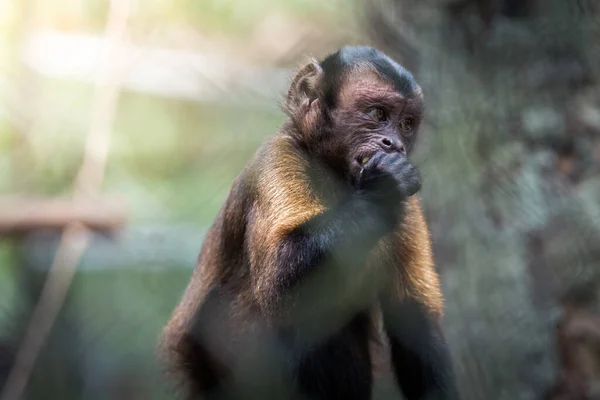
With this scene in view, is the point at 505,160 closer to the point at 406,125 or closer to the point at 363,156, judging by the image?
the point at 406,125

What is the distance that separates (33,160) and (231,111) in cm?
109

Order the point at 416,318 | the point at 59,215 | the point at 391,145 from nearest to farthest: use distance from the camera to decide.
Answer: the point at 391,145
the point at 416,318
the point at 59,215

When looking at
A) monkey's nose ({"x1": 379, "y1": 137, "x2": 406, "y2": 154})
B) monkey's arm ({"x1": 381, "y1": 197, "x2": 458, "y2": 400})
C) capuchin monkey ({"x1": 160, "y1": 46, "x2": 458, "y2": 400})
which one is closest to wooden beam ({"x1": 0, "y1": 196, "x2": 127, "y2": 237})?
capuchin monkey ({"x1": 160, "y1": 46, "x2": 458, "y2": 400})

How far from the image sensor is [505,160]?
3.20 m

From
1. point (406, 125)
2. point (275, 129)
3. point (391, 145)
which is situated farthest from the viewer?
point (275, 129)

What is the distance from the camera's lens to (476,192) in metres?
3.20

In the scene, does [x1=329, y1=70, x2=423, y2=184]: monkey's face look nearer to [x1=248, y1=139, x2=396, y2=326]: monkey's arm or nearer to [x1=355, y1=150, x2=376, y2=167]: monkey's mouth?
[x1=355, y1=150, x2=376, y2=167]: monkey's mouth

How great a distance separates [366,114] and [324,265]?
54 centimetres

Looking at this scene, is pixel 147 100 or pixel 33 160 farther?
pixel 147 100

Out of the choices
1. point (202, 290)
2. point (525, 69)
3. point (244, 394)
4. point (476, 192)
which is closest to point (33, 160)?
point (202, 290)

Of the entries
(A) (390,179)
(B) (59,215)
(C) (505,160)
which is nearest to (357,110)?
(A) (390,179)

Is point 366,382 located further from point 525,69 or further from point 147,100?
point 147,100

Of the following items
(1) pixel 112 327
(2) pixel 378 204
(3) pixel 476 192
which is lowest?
(1) pixel 112 327

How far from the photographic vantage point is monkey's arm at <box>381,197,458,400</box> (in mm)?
2332
